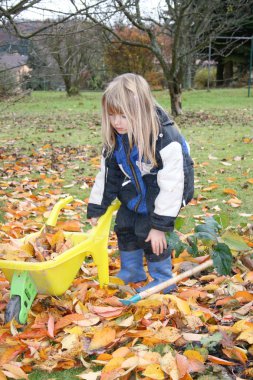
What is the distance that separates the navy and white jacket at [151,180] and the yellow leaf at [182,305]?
347 mm

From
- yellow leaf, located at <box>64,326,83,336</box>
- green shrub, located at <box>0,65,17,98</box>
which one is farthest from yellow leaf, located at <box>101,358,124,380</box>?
green shrub, located at <box>0,65,17,98</box>

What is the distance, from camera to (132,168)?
2.57 m

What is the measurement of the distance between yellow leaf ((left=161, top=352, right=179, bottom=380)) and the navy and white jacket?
0.74m

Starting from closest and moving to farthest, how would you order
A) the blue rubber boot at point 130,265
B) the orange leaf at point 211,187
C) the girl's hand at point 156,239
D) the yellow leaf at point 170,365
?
the yellow leaf at point 170,365 → the girl's hand at point 156,239 → the blue rubber boot at point 130,265 → the orange leaf at point 211,187

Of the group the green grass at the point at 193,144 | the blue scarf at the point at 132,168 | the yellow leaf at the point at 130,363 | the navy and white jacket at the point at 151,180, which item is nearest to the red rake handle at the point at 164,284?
the navy and white jacket at the point at 151,180

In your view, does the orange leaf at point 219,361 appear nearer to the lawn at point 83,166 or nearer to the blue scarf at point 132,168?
the lawn at point 83,166

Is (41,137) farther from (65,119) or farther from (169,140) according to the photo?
(169,140)

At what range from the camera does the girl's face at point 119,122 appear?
2.41 meters

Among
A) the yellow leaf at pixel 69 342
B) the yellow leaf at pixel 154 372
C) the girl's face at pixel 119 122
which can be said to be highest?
the girl's face at pixel 119 122

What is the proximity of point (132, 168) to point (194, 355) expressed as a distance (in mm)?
1042

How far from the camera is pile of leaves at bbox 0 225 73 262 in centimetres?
236

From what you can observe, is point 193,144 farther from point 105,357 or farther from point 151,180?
point 105,357

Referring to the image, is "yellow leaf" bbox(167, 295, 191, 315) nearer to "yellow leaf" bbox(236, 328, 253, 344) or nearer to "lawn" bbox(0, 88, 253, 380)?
"yellow leaf" bbox(236, 328, 253, 344)

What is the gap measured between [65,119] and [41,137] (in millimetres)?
3586
